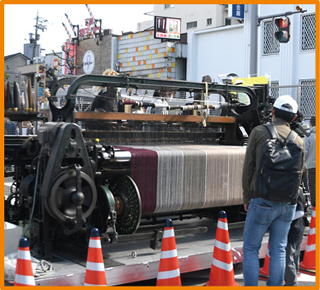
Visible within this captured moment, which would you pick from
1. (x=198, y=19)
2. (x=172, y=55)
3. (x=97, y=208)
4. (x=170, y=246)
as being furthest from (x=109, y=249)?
(x=198, y=19)

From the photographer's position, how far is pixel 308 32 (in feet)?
69.2

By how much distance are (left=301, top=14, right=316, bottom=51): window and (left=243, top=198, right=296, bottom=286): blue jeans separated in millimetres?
17392

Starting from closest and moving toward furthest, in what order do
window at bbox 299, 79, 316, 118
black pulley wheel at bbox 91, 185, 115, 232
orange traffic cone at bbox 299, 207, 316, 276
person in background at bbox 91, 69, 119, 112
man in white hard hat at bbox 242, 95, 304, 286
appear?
1. man in white hard hat at bbox 242, 95, 304, 286
2. black pulley wheel at bbox 91, 185, 115, 232
3. orange traffic cone at bbox 299, 207, 316, 276
4. person in background at bbox 91, 69, 119, 112
5. window at bbox 299, 79, 316, 118

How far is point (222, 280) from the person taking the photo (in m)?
5.41

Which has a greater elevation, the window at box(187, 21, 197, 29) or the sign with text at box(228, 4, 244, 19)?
the window at box(187, 21, 197, 29)

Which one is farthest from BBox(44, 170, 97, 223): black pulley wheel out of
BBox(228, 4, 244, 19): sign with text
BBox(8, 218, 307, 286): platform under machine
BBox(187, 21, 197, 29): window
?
BBox(187, 21, 197, 29): window

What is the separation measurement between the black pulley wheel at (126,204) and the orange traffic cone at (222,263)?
93cm

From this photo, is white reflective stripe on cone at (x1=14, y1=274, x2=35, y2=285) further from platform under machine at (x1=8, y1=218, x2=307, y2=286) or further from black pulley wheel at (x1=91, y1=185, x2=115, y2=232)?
black pulley wheel at (x1=91, y1=185, x2=115, y2=232)

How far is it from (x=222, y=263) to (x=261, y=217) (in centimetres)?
87

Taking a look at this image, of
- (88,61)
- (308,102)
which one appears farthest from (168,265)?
(88,61)

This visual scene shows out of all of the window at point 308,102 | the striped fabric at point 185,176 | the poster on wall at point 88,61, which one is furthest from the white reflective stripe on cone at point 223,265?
the poster on wall at point 88,61

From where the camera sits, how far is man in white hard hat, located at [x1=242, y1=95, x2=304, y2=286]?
4891 millimetres

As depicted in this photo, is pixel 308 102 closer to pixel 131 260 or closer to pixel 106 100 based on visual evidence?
pixel 106 100

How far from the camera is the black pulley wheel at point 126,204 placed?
18.3ft
